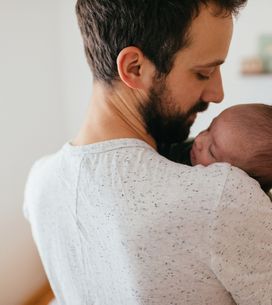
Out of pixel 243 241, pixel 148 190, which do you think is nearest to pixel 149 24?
pixel 148 190

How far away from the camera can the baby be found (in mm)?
896

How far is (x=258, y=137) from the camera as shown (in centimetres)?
90

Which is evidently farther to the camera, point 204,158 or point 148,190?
point 204,158

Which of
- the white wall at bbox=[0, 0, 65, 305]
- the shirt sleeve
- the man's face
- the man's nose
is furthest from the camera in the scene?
the white wall at bbox=[0, 0, 65, 305]

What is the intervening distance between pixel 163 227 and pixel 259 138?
0.36m

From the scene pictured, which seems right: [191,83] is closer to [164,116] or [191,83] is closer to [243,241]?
[164,116]

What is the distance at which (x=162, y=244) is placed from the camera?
0.69 m

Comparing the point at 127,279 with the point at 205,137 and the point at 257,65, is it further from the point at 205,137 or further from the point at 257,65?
the point at 257,65

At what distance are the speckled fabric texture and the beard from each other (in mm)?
131

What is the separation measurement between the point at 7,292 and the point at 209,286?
51.9 inches

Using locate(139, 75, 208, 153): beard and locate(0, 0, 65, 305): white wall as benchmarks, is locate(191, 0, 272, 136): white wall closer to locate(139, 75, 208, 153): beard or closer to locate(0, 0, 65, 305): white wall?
locate(0, 0, 65, 305): white wall

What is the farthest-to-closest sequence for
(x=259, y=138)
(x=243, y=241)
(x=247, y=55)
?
(x=247, y=55) → (x=259, y=138) → (x=243, y=241)

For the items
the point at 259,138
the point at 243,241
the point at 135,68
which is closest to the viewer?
the point at 243,241

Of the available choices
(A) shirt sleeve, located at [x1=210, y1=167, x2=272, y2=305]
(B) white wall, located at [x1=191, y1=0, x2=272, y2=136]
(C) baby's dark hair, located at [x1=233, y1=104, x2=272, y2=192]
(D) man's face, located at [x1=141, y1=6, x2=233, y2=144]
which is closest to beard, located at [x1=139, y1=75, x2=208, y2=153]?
(D) man's face, located at [x1=141, y1=6, x2=233, y2=144]
